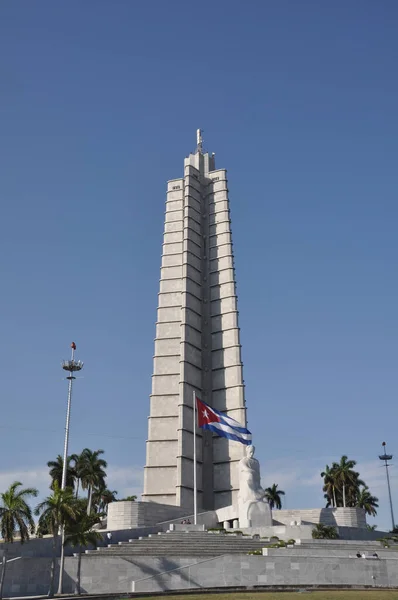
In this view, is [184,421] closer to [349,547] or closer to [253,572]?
[349,547]

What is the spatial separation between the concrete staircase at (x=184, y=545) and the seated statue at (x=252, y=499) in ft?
17.0

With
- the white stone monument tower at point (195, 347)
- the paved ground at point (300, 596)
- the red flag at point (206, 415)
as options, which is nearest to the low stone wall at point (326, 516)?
the white stone monument tower at point (195, 347)

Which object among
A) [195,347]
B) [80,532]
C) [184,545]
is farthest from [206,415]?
[80,532]

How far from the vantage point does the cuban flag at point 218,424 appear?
45.7 metres

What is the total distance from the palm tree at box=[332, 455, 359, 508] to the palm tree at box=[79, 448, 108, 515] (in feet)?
76.8

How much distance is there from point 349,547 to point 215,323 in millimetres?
29326

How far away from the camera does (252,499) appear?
44.1m

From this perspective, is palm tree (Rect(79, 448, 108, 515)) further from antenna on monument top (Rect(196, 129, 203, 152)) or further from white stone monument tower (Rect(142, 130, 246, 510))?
antenna on monument top (Rect(196, 129, 203, 152))

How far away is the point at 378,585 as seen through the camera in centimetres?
2919

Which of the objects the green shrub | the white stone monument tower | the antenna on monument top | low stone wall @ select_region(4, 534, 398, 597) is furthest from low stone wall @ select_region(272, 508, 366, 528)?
the antenna on monument top

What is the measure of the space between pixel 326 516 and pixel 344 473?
1918cm

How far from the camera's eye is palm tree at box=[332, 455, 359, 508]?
63.7 meters

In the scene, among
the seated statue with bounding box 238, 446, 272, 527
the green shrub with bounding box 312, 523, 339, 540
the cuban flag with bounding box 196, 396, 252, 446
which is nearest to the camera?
the green shrub with bounding box 312, 523, 339, 540

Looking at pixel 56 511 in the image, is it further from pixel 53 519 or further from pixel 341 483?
pixel 341 483
